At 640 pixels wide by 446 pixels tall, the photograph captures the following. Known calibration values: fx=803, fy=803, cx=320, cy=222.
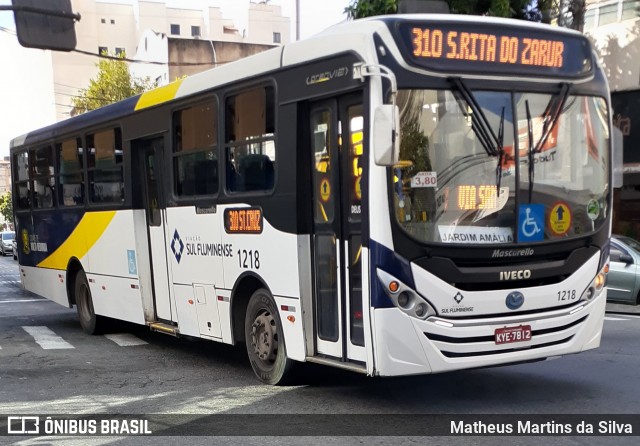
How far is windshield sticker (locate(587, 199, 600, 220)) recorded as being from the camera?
703 centimetres

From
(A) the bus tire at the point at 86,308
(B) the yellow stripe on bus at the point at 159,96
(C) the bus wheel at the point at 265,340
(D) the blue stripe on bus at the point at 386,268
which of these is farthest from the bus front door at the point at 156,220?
(D) the blue stripe on bus at the point at 386,268

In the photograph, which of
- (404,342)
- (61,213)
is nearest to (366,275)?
(404,342)

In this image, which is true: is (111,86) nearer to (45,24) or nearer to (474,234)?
(45,24)

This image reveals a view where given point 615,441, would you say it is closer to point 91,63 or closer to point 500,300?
point 500,300

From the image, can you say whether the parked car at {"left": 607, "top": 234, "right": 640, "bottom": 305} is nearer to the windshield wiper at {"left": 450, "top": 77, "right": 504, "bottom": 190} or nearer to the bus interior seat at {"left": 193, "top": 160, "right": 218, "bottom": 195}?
the bus interior seat at {"left": 193, "top": 160, "right": 218, "bottom": 195}

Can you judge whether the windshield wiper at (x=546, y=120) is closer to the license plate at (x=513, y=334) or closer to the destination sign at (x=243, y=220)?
the license plate at (x=513, y=334)

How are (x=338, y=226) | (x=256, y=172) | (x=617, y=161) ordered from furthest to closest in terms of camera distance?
1. (x=256, y=172)
2. (x=617, y=161)
3. (x=338, y=226)

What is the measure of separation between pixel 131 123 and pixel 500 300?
6152 mm

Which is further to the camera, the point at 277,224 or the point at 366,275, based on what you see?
the point at 277,224

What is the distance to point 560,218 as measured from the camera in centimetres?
686

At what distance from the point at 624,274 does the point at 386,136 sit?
34.6ft

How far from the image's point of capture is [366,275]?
648 cm

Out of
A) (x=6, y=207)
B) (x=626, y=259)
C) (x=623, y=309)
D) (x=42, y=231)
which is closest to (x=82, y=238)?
(x=42, y=231)

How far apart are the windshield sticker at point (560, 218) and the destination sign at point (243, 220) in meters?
2.78
